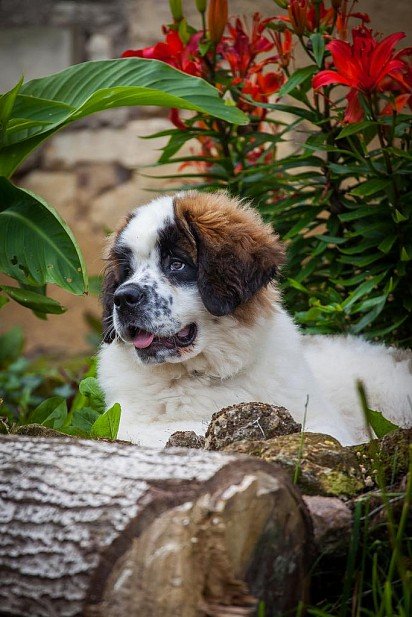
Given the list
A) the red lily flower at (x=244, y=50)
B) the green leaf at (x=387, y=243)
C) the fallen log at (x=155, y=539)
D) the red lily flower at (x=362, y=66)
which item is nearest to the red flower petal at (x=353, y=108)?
the red lily flower at (x=362, y=66)

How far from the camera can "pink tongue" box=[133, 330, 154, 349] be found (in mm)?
3043

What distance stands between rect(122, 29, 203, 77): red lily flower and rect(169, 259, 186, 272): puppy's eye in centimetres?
104

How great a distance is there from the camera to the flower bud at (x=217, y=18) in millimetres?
3607

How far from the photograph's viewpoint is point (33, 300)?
3.25 metres

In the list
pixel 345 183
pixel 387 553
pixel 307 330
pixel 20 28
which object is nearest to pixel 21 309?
pixel 20 28

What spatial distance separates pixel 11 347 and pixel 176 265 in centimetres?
276

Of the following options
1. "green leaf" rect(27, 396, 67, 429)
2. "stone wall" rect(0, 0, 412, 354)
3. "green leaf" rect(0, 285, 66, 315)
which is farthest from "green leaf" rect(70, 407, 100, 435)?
"stone wall" rect(0, 0, 412, 354)

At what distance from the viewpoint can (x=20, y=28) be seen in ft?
20.0

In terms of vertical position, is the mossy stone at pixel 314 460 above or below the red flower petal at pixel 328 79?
below

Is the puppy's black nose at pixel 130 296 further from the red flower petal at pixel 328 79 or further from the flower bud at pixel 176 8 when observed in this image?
the flower bud at pixel 176 8

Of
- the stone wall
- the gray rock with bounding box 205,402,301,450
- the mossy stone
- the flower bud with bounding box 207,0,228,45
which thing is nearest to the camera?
the mossy stone

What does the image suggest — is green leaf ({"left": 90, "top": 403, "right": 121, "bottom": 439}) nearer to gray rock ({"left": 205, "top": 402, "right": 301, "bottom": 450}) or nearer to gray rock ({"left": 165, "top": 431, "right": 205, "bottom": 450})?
gray rock ({"left": 165, "top": 431, "right": 205, "bottom": 450})

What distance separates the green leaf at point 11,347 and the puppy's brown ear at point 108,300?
232 cm

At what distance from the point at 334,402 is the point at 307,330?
395 millimetres
